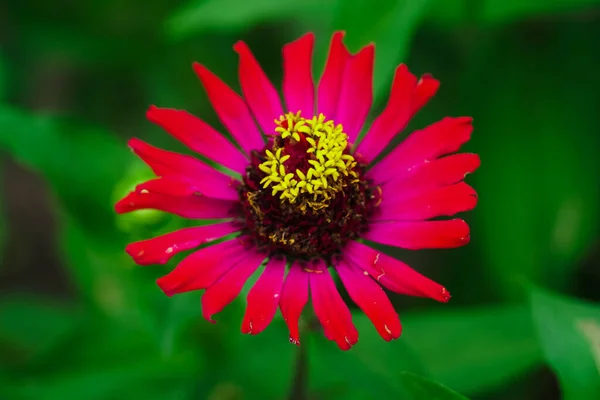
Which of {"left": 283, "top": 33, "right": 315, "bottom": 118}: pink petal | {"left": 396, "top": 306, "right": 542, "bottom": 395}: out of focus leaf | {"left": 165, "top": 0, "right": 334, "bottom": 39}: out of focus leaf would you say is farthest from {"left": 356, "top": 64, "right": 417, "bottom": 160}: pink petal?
{"left": 165, "top": 0, "right": 334, "bottom": 39}: out of focus leaf

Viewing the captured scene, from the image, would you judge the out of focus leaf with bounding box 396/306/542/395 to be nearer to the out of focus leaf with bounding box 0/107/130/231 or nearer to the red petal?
the red petal

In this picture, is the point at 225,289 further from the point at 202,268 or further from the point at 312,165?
the point at 312,165

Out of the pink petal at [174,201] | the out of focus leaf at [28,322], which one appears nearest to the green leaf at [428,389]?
the pink petal at [174,201]

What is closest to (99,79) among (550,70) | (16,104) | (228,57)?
(16,104)

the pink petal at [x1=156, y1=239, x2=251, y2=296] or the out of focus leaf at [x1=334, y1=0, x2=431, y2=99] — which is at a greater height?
the out of focus leaf at [x1=334, y1=0, x2=431, y2=99]

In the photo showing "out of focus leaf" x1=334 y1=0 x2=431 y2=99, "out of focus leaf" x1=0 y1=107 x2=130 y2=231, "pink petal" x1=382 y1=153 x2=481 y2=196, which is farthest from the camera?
"out of focus leaf" x1=0 y1=107 x2=130 y2=231

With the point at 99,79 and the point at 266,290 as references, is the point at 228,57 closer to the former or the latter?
the point at 99,79
